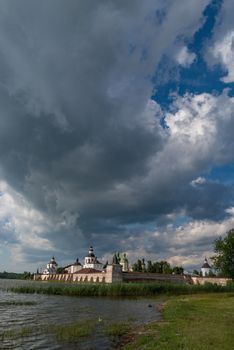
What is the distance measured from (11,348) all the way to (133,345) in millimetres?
6110

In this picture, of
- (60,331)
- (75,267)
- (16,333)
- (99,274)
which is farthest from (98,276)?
(16,333)

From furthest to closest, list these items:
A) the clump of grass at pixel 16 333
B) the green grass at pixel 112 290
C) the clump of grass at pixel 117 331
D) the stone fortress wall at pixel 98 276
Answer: the stone fortress wall at pixel 98 276, the green grass at pixel 112 290, the clump of grass at pixel 117 331, the clump of grass at pixel 16 333

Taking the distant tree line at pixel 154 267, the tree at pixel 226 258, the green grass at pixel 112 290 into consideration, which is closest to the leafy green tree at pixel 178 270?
the distant tree line at pixel 154 267

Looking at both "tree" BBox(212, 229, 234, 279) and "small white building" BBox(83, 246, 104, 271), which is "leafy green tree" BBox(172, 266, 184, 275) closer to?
"small white building" BBox(83, 246, 104, 271)

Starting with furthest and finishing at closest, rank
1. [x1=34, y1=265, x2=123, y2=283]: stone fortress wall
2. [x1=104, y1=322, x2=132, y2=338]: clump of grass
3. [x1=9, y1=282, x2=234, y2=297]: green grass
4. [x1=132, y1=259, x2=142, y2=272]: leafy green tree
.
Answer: [x1=132, y1=259, x2=142, y2=272]: leafy green tree, [x1=34, y1=265, x2=123, y2=283]: stone fortress wall, [x1=9, y1=282, x2=234, y2=297]: green grass, [x1=104, y1=322, x2=132, y2=338]: clump of grass

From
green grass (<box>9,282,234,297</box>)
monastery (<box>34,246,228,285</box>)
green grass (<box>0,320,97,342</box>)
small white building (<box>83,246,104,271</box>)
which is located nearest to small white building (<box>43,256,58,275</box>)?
monastery (<box>34,246,228,285</box>)

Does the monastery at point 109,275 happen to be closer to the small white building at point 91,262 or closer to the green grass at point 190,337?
the small white building at point 91,262

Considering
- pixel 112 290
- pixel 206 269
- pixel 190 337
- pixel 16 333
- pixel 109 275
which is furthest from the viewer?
pixel 206 269

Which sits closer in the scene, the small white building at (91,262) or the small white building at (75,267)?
the small white building at (91,262)

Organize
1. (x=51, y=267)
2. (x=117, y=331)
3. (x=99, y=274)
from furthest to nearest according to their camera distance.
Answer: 1. (x=51, y=267)
2. (x=99, y=274)
3. (x=117, y=331)

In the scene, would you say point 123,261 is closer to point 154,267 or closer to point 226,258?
point 154,267

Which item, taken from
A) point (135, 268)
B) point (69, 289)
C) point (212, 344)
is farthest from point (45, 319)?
point (135, 268)

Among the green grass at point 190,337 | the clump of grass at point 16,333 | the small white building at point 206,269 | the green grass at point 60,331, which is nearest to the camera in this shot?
the green grass at point 190,337

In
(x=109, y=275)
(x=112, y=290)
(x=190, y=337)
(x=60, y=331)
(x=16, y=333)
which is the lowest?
(x=190, y=337)
